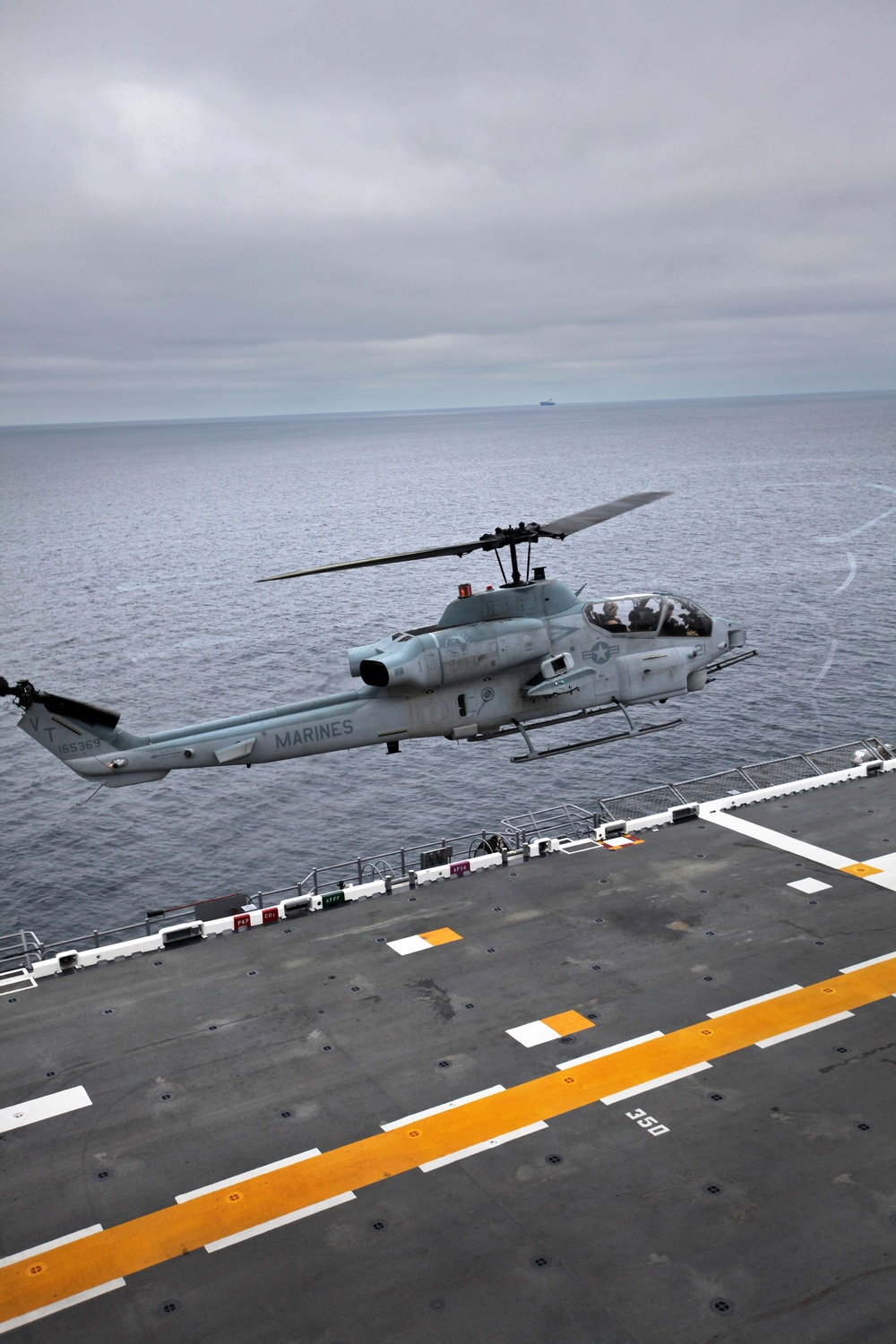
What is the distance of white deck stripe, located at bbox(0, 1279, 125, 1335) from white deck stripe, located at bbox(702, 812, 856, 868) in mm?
18260

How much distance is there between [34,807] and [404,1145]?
110ft

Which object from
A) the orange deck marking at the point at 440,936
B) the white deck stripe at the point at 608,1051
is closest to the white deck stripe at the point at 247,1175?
the white deck stripe at the point at 608,1051

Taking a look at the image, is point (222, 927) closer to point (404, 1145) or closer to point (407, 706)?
point (407, 706)

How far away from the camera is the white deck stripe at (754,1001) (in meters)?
19.4

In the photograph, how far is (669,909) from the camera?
23688mm

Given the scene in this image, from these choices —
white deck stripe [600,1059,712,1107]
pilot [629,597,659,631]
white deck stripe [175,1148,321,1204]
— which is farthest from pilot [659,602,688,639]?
white deck stripe [175,1148,321,1204]

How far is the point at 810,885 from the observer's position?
24.6 metres

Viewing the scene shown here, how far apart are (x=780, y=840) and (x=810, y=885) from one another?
2.66m

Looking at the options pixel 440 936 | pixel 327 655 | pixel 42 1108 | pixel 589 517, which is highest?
pixel 589 517

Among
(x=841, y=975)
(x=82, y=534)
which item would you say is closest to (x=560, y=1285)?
(x=841, y=975)

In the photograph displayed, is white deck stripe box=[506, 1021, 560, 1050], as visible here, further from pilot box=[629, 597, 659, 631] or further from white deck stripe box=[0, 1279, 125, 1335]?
pilot box=[629, 597, 659, 631]

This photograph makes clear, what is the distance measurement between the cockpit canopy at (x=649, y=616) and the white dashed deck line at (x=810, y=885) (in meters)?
6.28

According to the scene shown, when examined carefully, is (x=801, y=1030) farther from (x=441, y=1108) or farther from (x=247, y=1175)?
(x=247, y=1175)

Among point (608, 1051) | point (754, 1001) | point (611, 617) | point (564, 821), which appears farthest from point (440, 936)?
point (564, 821)
